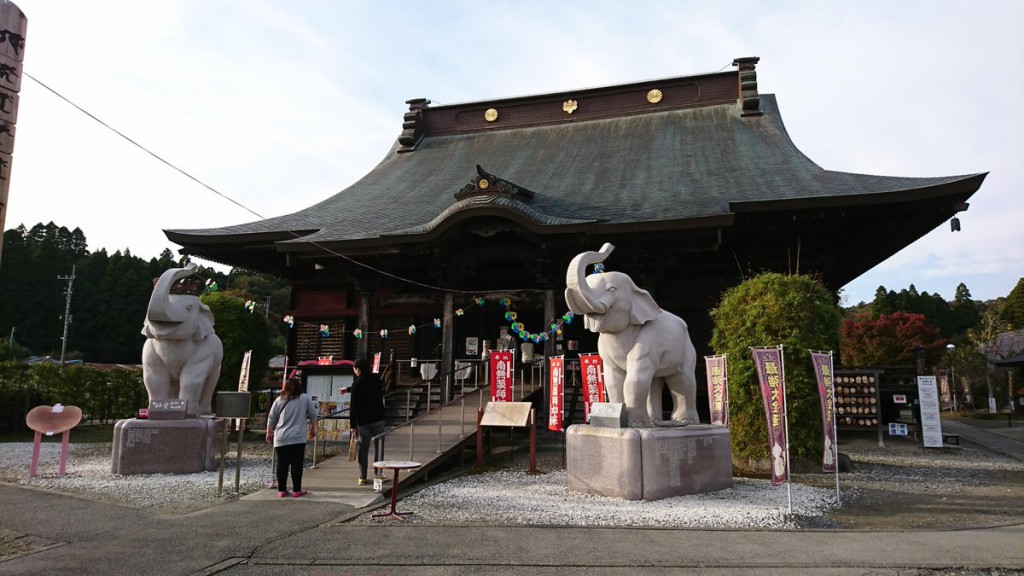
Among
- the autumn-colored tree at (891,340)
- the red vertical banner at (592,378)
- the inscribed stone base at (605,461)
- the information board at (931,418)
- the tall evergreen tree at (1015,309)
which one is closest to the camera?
the inscribed stone base at (605,461)

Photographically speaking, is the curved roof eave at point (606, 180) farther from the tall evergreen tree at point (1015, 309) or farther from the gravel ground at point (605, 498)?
the tall evergreen tree at point (1015, 309)

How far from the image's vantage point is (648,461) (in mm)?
6324

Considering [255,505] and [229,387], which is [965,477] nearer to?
[255,505]

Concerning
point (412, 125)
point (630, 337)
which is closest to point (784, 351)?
point (630, 337)

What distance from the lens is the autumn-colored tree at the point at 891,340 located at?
29.7 meters

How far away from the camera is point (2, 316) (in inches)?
1615

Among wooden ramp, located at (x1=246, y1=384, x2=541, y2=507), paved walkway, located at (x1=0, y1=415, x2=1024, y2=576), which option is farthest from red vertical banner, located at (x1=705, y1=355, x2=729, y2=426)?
wooden ramp, located at (x1=246, y1=384, x2=541, y2=507)

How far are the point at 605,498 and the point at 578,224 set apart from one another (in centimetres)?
573

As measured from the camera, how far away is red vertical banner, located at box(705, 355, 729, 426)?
8.02 metres

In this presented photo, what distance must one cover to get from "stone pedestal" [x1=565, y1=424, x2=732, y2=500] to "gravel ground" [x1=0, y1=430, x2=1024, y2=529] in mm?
152

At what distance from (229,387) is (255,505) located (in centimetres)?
974

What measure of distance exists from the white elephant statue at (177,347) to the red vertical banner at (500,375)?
4493 millimetres

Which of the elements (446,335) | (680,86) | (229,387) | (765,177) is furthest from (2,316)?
(765,177)

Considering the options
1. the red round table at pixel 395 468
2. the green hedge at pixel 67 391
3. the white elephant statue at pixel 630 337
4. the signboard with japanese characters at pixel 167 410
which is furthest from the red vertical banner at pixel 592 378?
the green hedge at pixel 67 391
